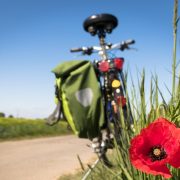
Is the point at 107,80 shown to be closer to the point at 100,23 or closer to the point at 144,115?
the point at 100,23

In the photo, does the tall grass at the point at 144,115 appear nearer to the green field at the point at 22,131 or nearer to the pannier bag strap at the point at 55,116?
the pannier bag strap at the point at 55,116

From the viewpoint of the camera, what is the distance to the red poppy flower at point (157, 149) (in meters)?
0.75

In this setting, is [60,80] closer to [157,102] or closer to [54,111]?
[54,111]

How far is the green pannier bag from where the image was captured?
8.63 ft

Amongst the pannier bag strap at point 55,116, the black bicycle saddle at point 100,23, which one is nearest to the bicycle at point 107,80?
the black bicycle saddle at point 100,23

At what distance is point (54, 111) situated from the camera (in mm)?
3039

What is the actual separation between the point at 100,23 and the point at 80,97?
4.33 ft

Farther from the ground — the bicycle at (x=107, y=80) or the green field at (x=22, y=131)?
the bicycle at (x=107, y=80)

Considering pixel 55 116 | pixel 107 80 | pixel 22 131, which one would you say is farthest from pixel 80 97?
pixel 22 131

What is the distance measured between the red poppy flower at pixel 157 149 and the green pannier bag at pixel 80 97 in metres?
1.76

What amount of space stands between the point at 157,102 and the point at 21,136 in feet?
47.7

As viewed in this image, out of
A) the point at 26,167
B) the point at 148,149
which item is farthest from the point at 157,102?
the point at 26,167

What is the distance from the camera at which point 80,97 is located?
2637 mm

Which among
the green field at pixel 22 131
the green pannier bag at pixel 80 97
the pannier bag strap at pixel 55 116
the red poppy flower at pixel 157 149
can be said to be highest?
the red poppy flower at pixel 157 149
